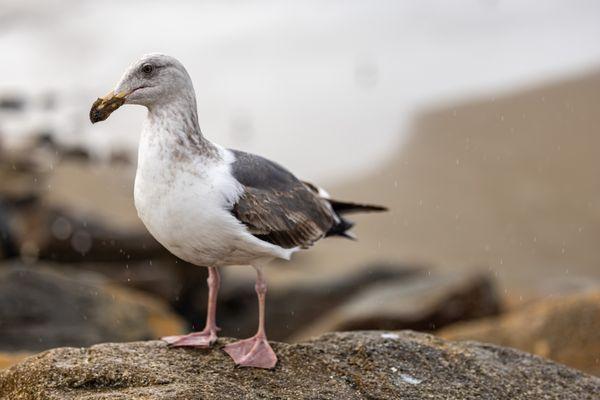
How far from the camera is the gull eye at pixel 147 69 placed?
16.2 ft

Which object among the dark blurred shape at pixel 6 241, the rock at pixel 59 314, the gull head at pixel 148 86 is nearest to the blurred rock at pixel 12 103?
the dark blurred shape at pixel 6 241

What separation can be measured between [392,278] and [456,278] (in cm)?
309

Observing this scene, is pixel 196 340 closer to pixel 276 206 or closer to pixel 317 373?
pixel 317 373

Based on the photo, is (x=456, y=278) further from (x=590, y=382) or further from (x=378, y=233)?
(x=378, y=233)

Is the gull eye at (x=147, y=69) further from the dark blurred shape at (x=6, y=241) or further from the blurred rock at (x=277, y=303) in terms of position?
the dark blurred shape at (x=6, y=241)

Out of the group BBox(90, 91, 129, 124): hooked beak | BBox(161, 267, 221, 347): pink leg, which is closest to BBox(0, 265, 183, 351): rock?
BBox(161, 267, 221, 347): pink leg

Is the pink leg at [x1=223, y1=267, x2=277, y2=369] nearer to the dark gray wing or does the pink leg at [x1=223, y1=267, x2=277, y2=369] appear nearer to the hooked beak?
the dark gray wing

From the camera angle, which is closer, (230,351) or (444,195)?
(230,351)

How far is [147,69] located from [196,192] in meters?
0.73

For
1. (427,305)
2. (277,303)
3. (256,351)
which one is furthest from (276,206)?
(277,303)

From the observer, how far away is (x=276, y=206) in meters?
5.29

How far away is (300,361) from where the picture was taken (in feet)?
17.3

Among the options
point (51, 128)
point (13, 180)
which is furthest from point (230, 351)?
point (51, 128)

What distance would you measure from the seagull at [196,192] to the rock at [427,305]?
4.73 m
